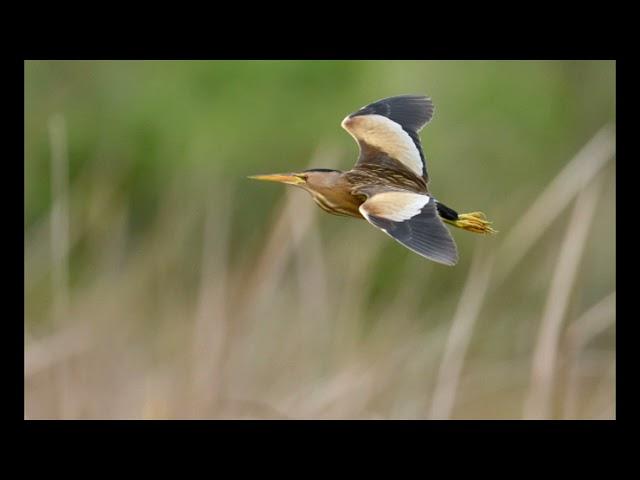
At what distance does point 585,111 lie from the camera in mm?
4152

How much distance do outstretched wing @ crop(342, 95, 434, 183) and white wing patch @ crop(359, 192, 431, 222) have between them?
0.29 metres

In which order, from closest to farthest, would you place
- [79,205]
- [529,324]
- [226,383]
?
[226,383] → [529,324] → [79,205]

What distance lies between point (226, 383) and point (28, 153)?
318 centimetres

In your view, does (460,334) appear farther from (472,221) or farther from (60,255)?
(60,255)

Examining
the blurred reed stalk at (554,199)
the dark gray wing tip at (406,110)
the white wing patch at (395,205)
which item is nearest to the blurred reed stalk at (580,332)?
the blurred reed stalk at (554,199)

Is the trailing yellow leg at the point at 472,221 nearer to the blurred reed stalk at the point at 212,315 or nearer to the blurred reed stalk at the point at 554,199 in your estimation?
the blurred reed stalk at the point at 554,199

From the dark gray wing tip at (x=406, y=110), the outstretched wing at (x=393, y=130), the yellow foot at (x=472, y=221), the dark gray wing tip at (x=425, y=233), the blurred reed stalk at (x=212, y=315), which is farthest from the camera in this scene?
the dark gray wing tip at (x=406, y=110)

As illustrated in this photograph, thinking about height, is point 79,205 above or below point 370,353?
above

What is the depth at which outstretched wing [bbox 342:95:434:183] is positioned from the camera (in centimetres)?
176

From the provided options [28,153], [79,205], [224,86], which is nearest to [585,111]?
[224,86]

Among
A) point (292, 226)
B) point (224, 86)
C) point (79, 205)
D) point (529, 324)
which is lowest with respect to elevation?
point (292, 226)

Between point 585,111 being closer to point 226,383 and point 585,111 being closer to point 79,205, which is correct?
point 79,205

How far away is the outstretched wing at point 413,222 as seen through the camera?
4.25 ft
